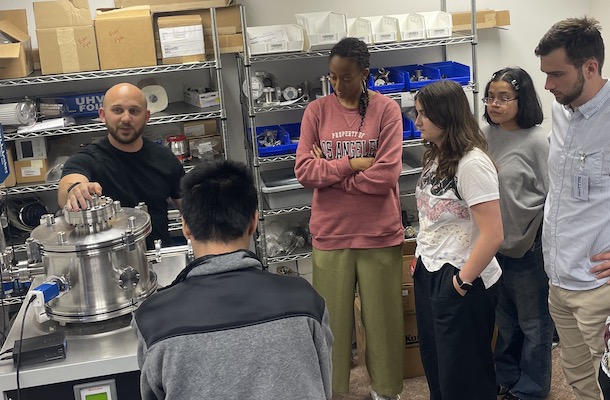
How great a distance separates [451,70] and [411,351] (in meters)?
1.56

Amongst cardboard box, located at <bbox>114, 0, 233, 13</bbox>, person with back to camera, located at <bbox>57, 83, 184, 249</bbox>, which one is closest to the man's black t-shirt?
person with back to camera, located at <bbox>57, 83, 184, 249</bbox>

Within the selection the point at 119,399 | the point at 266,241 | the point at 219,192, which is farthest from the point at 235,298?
the point at 266,241

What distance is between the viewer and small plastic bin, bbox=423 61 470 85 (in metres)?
3.80

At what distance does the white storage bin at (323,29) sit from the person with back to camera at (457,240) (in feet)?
3.62

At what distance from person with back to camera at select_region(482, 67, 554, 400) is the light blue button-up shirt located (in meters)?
0.45

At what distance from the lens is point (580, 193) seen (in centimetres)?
221

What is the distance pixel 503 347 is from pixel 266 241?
4.41 ft

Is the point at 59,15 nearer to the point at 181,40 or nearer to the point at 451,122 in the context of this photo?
the point at 181,40

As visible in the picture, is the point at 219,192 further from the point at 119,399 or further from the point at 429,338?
the point at 429,338

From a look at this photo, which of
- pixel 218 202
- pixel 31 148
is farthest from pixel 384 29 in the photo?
pixel 218 202

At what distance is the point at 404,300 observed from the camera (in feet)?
11.2

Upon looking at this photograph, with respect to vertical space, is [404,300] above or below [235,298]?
below

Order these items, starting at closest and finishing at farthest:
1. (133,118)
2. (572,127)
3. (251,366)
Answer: (251,366) < (572,127) < (133,118)

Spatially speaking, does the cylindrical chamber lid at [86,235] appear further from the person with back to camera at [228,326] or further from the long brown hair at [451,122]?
the long brown hair at [451,122]
